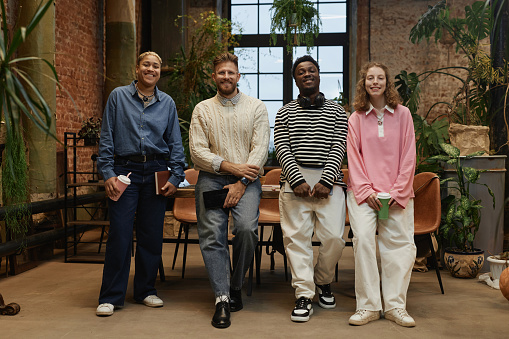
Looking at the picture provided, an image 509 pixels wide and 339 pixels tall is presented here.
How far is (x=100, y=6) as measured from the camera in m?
8.20

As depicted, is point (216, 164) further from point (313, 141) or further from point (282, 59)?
point (282, 59)

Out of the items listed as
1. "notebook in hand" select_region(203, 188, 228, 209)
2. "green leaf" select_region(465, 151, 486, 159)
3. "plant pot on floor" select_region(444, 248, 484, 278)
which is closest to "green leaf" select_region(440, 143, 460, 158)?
"green leaf" select_region(465, 151, 486, 159)

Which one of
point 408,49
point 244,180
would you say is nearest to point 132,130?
point 244,180

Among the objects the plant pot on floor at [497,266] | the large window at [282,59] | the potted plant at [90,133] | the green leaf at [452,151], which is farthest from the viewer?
the large window at [282,59]

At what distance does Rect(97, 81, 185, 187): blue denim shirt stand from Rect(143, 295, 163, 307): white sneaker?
2.57 ft

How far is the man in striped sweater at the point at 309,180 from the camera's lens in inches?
136

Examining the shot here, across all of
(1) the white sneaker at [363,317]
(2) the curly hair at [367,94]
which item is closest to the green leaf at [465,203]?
(2) the curly hair at [367,94]

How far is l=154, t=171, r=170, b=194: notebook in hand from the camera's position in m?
3.56

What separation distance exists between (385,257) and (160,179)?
1525mm

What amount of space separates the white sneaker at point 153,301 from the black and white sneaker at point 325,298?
3.52 ft

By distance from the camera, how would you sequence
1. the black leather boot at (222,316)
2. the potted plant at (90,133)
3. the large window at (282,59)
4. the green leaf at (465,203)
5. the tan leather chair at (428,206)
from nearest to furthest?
the black leather boot at (222,316) → the tan leather chair at (428,206) → the green leaf at (465,203) → the potted plant at (90,133) → the large window at (282,59)

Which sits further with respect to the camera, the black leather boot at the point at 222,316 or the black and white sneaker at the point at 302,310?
the black and white sneaker at the point at 302,310

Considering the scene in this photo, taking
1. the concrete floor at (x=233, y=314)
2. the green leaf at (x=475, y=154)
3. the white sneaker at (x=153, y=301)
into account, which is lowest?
the concrete floor at (x=233, y=314)

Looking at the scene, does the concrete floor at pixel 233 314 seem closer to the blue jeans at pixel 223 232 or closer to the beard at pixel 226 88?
the blue jeans at pixel 223 232
